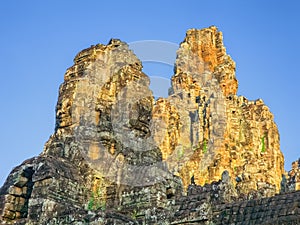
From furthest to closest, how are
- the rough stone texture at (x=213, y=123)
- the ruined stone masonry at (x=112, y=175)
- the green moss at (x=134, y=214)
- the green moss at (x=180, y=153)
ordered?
the green moss at (x=180, y=153)
the rough stone texture at (x=213, y=123)
the green moss at (x=134, y=214)
the ruined stone masonry at (x=112, y=175)

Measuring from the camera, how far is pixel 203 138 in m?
60.5

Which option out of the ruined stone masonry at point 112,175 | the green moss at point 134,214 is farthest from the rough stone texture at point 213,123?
the green moss at point 134,214

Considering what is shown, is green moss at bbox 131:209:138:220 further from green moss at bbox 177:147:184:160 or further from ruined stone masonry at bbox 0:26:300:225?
green moss at bbox 177:147:184:160

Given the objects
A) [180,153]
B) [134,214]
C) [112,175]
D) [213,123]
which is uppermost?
[213,123]

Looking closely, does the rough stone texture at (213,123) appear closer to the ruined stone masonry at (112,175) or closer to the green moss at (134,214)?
the ruined stone masonry at (112,175)

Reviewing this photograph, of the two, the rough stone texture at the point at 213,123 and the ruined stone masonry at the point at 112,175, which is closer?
the ruined stone masonry at the point at 112,175

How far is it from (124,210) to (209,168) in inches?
1571

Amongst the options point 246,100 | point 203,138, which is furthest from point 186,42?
point 203,138

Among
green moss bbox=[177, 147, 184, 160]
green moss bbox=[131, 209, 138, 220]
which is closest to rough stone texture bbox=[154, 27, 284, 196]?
green moss bbox=[177, 147, 184, 160]

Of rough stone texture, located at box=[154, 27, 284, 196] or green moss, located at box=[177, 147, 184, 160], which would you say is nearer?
rough stone texture, located at box=[154, 27, 284, 196]

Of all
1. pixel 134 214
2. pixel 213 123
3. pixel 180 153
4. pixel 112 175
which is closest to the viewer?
pixel 134 214

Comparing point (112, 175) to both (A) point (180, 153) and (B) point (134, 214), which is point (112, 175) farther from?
(A) point (180, 153)

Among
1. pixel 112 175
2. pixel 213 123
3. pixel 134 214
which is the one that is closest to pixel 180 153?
pixel 213 123

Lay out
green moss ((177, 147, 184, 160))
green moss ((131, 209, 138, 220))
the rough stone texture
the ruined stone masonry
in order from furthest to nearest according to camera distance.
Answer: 1. green moss ((177, 147, 184, 160))
2. the rough stone texture
3. green moss ((131, 209, 138, 220))
4. the ruined stone masonry
